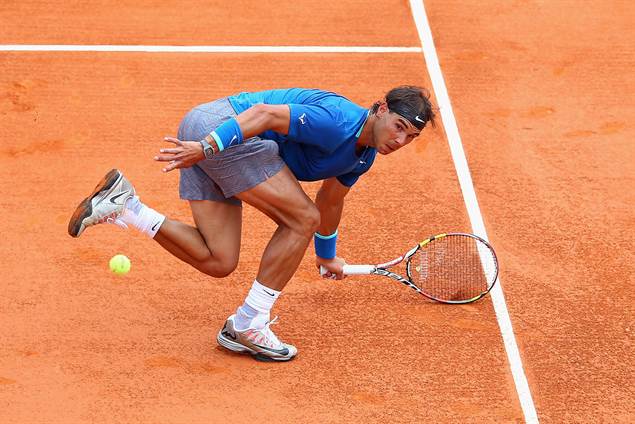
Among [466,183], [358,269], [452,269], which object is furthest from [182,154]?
[466,183]

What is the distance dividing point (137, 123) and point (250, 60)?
1.23 m

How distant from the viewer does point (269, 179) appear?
5.50 metres

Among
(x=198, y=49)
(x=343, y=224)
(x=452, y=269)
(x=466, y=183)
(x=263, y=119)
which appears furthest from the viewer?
(x=198, y=49)

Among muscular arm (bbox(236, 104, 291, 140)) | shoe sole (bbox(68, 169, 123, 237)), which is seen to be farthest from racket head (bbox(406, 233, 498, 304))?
shoe sole (bbox(68, 169, 123, 237))

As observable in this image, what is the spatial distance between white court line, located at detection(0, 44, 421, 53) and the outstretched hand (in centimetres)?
373

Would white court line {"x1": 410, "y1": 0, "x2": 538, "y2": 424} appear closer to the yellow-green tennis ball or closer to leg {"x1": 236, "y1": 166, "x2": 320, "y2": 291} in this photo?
leg {"x1": 236, "y1": 166, "x2": 320, "y2": 291}

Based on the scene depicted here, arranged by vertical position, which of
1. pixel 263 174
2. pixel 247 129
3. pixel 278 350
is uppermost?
pixel 247 129

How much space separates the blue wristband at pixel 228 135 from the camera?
5.19m

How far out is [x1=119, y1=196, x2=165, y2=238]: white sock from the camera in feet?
18.4

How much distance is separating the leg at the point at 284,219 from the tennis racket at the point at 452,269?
35.2 inches

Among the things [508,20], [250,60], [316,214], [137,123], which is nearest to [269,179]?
[316,214]

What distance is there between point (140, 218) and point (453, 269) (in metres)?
1.94

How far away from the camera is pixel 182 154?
513 cm

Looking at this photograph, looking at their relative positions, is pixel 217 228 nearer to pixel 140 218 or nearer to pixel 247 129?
pixel 140 218
